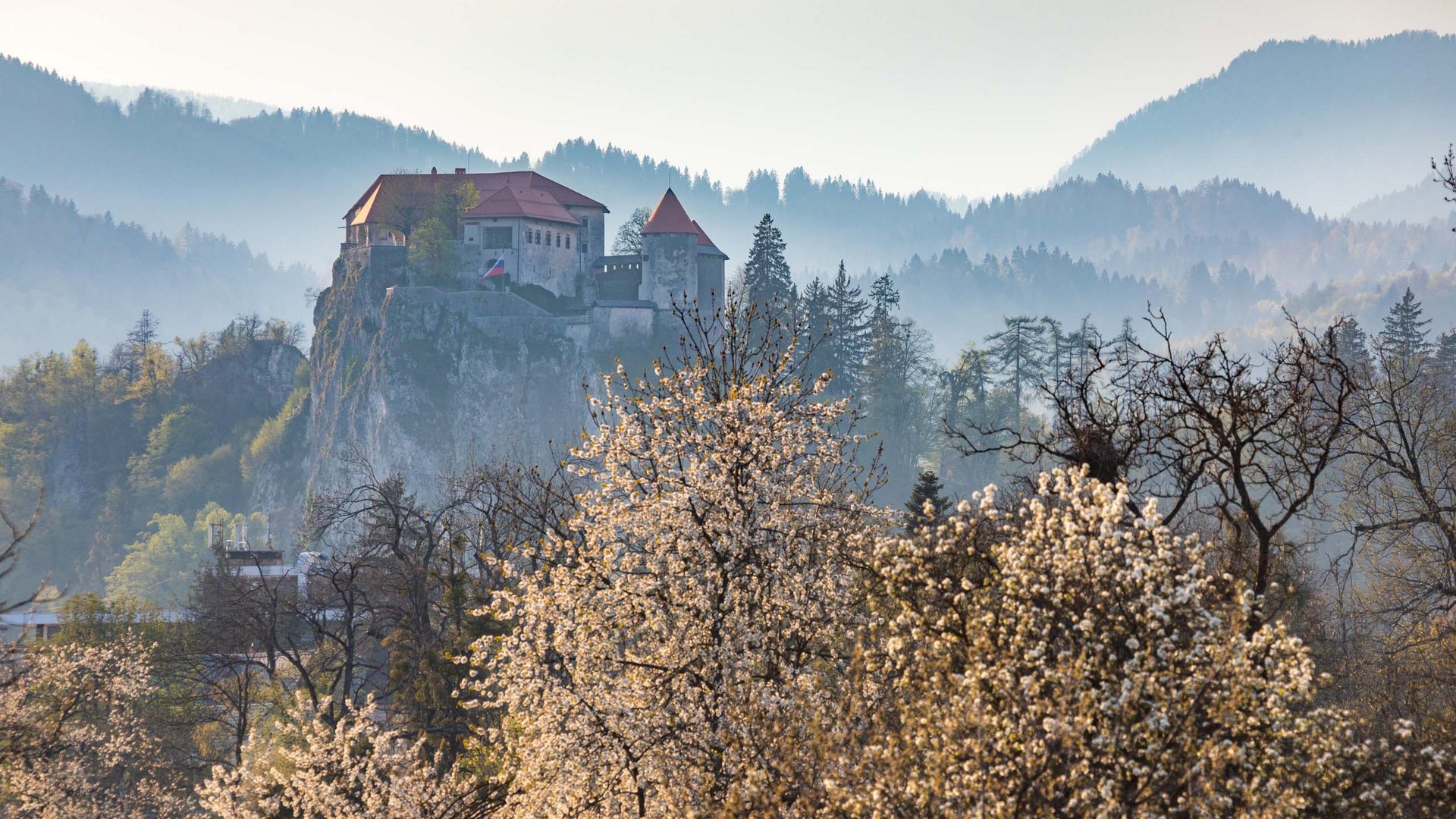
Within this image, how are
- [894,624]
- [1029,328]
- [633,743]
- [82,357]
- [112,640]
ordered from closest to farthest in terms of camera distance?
[894,624] < [633,743] < [112,640] < [1029,328] < [82,357]

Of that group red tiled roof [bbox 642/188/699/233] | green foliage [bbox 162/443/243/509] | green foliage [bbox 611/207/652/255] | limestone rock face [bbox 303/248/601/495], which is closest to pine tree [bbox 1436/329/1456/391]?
red tiled roof [bbox 642/188/699/233]

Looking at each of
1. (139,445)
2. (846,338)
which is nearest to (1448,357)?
(846,338)

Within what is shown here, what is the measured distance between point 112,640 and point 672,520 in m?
39.1

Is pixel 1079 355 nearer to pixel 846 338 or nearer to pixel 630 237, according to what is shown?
pixel 846 338

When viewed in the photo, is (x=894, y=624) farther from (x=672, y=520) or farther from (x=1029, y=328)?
(x=1029, y=328)

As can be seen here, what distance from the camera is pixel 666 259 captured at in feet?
320

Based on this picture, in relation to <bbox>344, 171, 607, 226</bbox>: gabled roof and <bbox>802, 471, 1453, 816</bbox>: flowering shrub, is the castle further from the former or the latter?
<bbox>802, 471, 1453, 816</bbox>: flowering shrub

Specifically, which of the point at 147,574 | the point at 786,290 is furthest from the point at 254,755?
the point at 147,574

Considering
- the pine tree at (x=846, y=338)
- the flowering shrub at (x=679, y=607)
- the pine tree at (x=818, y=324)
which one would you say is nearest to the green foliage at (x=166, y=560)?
the pine tree at (x=818, y=324)

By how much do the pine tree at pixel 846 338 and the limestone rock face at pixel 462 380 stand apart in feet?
61.8

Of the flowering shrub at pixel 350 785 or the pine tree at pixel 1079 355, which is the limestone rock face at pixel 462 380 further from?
the flowering shrub at pixel 350 785

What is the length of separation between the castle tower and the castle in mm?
61

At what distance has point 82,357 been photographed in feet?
431

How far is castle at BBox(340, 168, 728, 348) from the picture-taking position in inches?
3821
